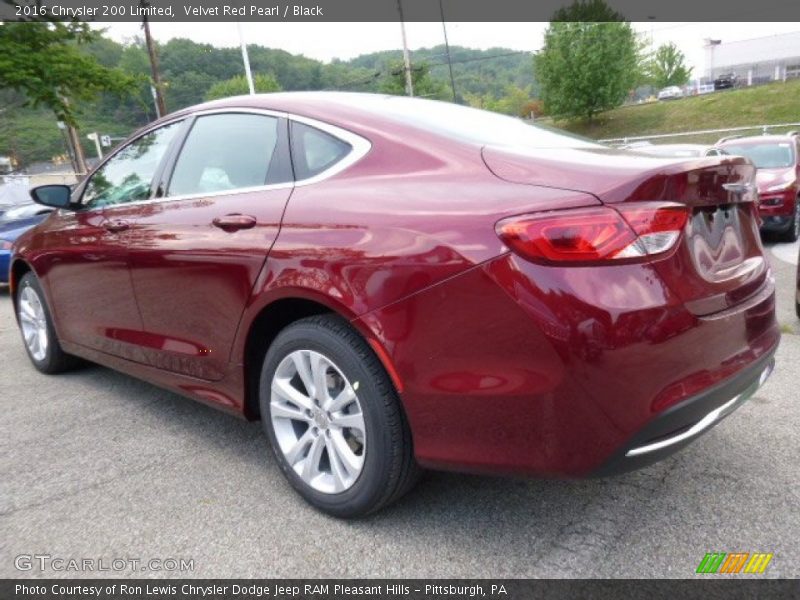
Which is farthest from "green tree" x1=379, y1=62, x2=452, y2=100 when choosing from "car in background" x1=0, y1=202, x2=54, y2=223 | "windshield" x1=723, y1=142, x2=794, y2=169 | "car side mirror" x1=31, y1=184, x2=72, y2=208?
"car side mirror" x1=31, y1=184, x2=72, y2=208

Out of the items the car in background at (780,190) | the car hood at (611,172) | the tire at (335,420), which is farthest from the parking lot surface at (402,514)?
the car in background at (780,190)

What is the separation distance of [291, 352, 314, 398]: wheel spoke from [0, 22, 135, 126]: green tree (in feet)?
38.4

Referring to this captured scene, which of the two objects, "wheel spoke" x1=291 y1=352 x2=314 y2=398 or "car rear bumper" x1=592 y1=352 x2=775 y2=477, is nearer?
"car rear bumper" x1=592 y1=352 x2=775 y2=477

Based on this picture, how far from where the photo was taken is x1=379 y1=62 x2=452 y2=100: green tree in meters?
36.3

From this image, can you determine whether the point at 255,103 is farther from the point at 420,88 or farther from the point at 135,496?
the point at 420,88

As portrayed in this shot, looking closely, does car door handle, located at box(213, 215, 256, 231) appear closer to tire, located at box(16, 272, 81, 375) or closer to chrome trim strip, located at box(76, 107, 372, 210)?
chrome trim strip, located at box(76, 107, 372, 210)

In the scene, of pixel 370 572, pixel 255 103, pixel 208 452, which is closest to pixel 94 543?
pixel 208 452

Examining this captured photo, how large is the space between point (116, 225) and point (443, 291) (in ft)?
6.82

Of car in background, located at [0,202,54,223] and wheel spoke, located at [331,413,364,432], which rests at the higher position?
car in background, located at [0,202,54,223]

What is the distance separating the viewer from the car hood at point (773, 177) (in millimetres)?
8789

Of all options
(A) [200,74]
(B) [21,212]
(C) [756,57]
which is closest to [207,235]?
(B) [21,212]

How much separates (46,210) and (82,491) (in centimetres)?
835

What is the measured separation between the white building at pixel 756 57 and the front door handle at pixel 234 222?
8258 cm

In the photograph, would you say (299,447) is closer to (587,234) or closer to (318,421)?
(318,421)
